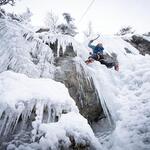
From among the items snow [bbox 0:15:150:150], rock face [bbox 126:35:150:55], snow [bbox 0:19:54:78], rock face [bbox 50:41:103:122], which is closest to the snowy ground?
snow [bbox 0:15:150:150]

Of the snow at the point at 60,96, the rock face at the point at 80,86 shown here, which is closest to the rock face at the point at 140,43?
the snow at the point at 60,96

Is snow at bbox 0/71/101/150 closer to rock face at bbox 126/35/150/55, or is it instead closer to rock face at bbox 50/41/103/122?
rock face at bbox 50/41/103/122

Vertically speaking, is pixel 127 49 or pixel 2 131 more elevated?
pixel 127 49

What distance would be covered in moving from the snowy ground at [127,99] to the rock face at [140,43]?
6.28 ft

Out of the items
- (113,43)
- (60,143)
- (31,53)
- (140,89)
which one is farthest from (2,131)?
(113,43)

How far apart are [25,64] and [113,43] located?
5.29 m

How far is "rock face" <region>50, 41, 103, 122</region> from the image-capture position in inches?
214

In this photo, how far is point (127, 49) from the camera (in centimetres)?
945

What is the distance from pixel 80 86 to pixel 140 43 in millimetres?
6253

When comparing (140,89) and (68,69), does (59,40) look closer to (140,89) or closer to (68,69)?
(68,69)

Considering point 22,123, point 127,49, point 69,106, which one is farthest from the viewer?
point 127,49

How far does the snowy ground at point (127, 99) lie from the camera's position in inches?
173

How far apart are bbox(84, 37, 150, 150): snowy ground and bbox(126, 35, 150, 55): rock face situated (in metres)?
1.91

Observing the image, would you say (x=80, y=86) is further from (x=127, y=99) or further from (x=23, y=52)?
(x=23, y=52)
